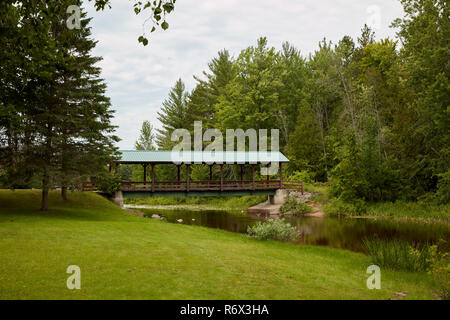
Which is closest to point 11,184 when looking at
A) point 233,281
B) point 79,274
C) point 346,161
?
point 79,274

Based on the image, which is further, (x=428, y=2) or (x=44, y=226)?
(x=428, y=2)

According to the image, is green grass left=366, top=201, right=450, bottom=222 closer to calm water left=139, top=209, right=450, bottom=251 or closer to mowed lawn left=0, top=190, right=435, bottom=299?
calm water left=139, top=209, right=450, bottom=251

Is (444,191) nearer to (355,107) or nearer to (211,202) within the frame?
(355,107)

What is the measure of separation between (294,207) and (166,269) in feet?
85.4

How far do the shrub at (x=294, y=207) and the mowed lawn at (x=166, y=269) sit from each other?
1728cm

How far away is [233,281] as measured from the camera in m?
7.36

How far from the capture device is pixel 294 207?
107 ft

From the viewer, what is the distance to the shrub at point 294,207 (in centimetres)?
3150

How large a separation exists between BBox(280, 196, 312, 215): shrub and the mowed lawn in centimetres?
1728

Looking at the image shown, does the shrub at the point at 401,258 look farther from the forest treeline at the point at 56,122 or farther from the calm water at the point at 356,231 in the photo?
the forest treeline at the point at 56,122

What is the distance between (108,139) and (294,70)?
116ft

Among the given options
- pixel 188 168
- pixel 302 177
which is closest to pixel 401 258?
pixel 188 168

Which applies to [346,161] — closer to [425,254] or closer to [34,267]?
[425,254]

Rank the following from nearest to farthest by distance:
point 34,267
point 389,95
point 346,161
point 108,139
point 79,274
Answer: point 79,274 → point 34,267 → point 108,139 → point 346,161 → point 389,95
